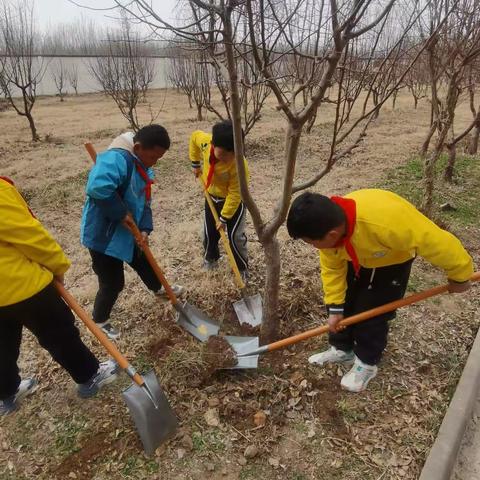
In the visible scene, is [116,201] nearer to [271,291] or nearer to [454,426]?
[271,291]

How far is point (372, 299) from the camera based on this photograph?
6.87 feet

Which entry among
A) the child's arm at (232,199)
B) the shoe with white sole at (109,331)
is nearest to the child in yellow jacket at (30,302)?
the shoe with white sole at (109,331)

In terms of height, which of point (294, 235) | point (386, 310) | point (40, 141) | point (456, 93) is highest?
point (456, 93)

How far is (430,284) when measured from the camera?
317 cm

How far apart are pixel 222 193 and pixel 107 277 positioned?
3.62 feet

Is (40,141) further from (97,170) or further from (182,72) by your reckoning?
(97,170)

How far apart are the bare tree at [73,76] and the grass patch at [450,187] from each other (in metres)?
26.7

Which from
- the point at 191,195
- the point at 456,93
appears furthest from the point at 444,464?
the point at 191,195

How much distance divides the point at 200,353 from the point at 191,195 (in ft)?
11.9

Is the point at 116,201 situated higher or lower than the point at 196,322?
higher

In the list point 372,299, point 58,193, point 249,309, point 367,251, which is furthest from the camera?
point 58,193

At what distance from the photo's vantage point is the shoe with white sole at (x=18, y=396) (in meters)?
2.26

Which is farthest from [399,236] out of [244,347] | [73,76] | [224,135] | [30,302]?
[73,76]

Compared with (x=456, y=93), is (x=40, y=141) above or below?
below
